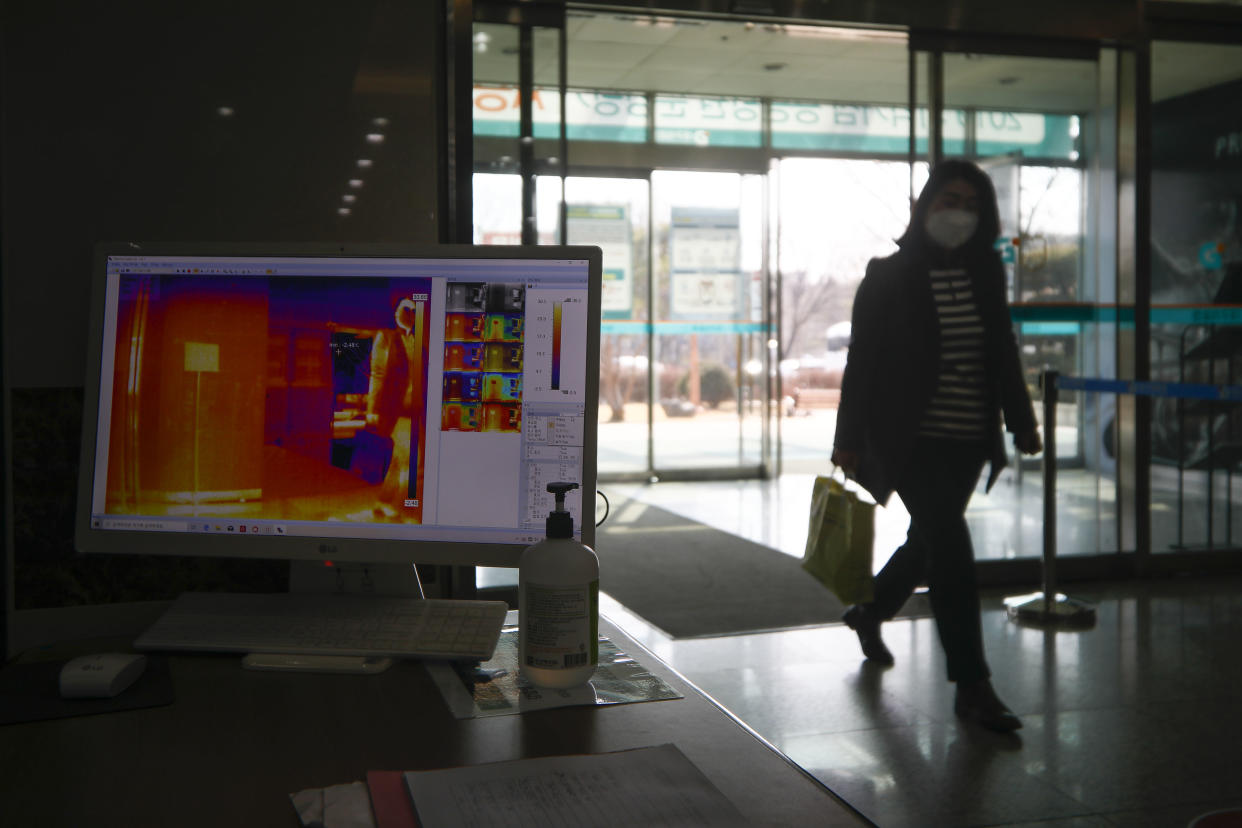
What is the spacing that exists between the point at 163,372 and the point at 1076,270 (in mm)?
4380

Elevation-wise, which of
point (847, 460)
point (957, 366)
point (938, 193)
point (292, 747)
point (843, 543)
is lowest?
point (843, 543)

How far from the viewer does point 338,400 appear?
1245 millimetres

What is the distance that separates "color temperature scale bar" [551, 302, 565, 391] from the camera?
1.23 meters

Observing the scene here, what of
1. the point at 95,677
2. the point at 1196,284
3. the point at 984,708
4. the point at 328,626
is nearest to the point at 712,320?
the point at 1196,284

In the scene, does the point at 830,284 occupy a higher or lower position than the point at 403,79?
higher

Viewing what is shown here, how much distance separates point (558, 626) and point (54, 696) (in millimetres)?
518

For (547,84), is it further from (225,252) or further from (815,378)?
(815,378)

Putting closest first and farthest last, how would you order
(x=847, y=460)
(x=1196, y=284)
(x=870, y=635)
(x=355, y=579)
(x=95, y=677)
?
(x=95, y=677)
(x=355, y=579)
(x=847, y=460)
(x=870, y=635)
(x=1196, y=284)

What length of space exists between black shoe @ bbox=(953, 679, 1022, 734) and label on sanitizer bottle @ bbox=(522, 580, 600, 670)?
6.78ft

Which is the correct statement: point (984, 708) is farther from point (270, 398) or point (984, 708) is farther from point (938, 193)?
point (270, 398)

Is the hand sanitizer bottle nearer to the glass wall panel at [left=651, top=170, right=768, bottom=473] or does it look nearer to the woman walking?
the woman walking

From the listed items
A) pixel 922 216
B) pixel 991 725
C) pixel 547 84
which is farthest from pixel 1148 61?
pixel 991 725

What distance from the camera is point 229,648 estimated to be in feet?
3.81

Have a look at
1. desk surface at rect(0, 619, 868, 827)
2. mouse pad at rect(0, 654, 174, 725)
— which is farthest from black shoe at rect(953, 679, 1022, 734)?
mouse pad at rect(0, 654, 174, 725)
